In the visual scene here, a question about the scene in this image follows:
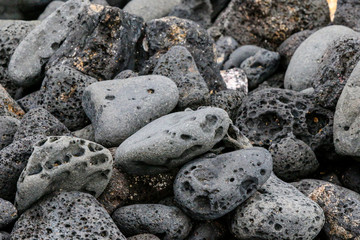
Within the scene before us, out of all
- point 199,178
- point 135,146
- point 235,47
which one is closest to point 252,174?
point 199,178

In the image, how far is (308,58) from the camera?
6008 millimetres

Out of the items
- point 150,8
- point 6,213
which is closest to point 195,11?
point 150,8

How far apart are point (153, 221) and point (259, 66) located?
3.23 m

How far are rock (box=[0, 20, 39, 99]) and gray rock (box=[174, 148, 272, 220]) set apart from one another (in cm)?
284

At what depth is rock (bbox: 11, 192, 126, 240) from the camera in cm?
346

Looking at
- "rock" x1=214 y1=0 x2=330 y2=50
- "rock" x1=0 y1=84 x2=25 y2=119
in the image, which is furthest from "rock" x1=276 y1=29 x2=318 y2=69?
"rock" x1=0 y1=84 x2=25 y2=119

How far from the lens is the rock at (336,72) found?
193 inches

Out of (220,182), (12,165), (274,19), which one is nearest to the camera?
(220,182)

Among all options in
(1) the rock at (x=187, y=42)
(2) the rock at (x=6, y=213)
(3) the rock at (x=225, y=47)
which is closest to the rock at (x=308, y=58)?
(1) the rock at (x=187, y=42)

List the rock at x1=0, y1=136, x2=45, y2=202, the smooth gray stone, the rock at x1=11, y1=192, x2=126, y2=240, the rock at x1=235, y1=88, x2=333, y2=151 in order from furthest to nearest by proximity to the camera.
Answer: the smooth gray stone < the rock at x1=235, y1=88, x2=333, y2=151 < the rock at x1=0, y1=136, x2=45, y2=202 < the rock at x1=11, y1=192, x2=126, y2=240

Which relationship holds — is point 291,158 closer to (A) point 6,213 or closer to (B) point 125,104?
(B) point 125,104

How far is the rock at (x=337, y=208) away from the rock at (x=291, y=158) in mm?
312

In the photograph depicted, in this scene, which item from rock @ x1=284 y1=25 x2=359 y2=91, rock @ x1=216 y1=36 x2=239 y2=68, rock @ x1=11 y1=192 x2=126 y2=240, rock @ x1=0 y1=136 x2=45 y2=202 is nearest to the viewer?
rock @ x1=11 y1=192 x2=126 y2=240

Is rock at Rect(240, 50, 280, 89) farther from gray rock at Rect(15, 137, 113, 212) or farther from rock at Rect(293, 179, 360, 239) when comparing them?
gray rock at Rect(15, 137, 113, 212)
